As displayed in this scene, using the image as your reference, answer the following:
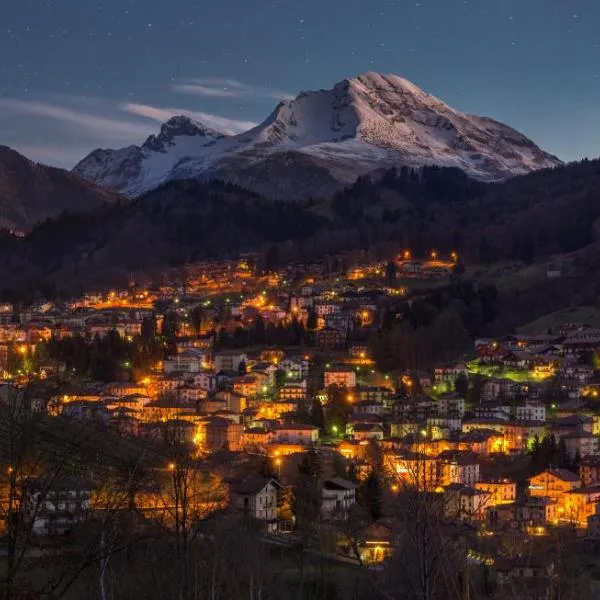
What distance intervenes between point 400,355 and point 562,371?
7753 millimetres

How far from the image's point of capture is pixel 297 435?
4306cm

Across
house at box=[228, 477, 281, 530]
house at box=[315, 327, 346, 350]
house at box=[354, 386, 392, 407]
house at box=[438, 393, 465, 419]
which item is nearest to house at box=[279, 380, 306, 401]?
house at box=[354, 386, 392, 407]

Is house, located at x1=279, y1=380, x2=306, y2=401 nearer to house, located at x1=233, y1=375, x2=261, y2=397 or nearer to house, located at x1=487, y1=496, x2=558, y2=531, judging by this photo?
house, located at x1=233, y1=375, x2=261, y2=397

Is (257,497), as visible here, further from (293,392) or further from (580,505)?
(293,392)

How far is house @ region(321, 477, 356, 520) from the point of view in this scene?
31.6 metres

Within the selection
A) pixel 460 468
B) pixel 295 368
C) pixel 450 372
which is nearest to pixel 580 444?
pixel 460 468

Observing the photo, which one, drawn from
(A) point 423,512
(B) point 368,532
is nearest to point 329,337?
(B) point 368,532

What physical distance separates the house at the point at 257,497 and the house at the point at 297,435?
34.2ft

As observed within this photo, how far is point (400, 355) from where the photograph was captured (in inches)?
2297

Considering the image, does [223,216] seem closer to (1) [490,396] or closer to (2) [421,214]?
(2) [421,214]

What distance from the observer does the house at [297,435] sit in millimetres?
42600

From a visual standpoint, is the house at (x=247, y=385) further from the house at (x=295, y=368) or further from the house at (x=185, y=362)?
the house at (x=185, y=362)

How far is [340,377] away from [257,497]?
22680 mm

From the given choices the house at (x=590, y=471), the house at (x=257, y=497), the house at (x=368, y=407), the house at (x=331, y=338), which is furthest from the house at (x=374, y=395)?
the house at (x=257, y=497)
